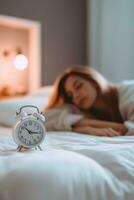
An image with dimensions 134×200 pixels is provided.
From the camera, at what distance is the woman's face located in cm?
145

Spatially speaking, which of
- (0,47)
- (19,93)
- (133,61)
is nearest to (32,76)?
(19,93)

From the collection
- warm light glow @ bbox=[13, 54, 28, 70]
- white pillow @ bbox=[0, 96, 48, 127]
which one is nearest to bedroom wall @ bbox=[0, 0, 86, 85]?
warm light glow @ bbox=[13, 54, 28, 70]

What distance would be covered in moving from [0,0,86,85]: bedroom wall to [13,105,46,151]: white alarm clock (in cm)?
192

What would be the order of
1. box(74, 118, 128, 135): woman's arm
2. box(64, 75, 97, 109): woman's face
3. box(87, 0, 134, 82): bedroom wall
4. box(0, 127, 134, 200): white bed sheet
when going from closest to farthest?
box(0, 127, 134, 200): white bed sheet < box(74, 118, 128, 135): woman's arm < box(64, 75, 97, 109): woman's face < box(87, 0, 134, 82): bedroom wall

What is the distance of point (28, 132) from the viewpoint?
3.01 ft

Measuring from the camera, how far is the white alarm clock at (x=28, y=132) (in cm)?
90

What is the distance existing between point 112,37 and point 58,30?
1.80ft

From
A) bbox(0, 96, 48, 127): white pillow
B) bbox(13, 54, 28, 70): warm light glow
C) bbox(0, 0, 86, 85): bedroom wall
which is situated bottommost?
bbox(0, 96, 48, 127): white pillow

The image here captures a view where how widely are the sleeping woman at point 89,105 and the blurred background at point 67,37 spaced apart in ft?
4.11

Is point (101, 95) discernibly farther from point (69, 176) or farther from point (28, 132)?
point (69, 176)

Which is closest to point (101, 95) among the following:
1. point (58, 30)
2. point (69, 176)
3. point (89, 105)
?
point (89, 105)

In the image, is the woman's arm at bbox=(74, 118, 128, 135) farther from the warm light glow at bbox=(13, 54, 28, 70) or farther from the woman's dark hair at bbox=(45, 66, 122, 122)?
the warm light glow at bbox=(13, 54, 28, 70)

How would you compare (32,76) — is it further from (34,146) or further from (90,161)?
(90,161)

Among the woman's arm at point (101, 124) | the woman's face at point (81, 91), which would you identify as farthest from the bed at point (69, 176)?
the woman's face at point (81, 91)
